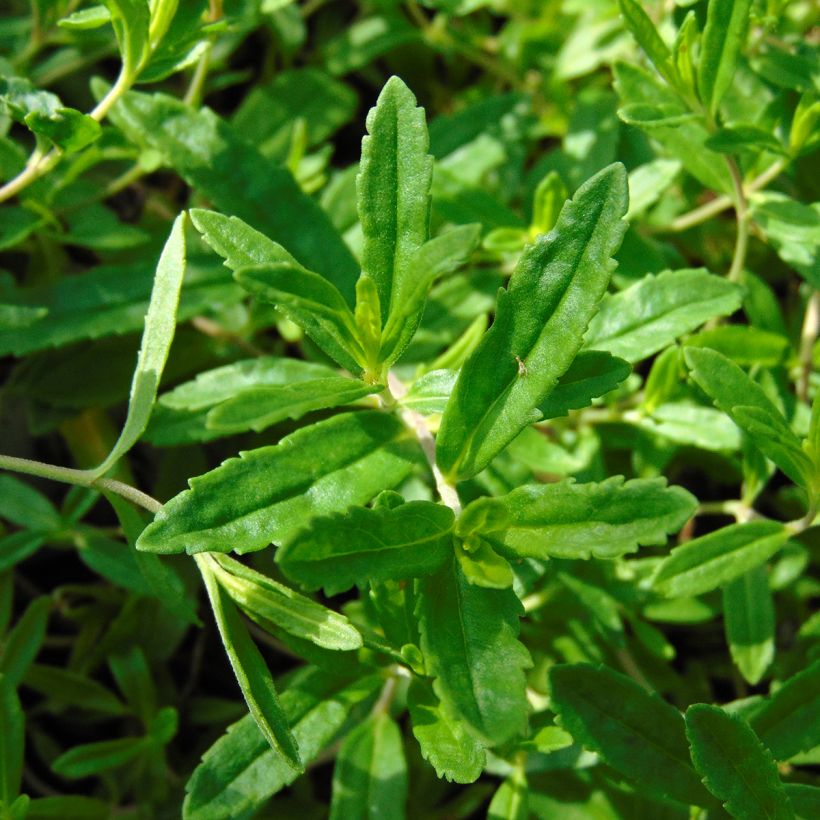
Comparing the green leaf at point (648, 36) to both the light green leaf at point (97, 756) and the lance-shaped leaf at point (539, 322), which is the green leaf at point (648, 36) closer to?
the lance-shaped leaf at point (539, 322)

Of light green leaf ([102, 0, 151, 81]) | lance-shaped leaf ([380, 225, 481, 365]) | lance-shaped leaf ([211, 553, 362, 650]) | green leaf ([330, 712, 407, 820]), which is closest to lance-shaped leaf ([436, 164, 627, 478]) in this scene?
lance-shaped leaf ([380, 225, 481, 365])

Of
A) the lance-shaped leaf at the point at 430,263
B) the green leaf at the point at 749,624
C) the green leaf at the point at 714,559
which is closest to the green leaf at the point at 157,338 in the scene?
the lance-shaped leaf at the point at 430,263

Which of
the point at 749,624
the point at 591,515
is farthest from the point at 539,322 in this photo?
the point at 749,624

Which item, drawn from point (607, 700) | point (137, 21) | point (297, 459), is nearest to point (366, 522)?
point (297, 459)

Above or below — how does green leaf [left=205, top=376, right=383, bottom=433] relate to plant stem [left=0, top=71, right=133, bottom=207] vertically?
below

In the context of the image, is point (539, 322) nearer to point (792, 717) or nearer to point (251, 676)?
point (251, 676)

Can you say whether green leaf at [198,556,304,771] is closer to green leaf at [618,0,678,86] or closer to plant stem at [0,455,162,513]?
plant stem at [0,455,162,513]
